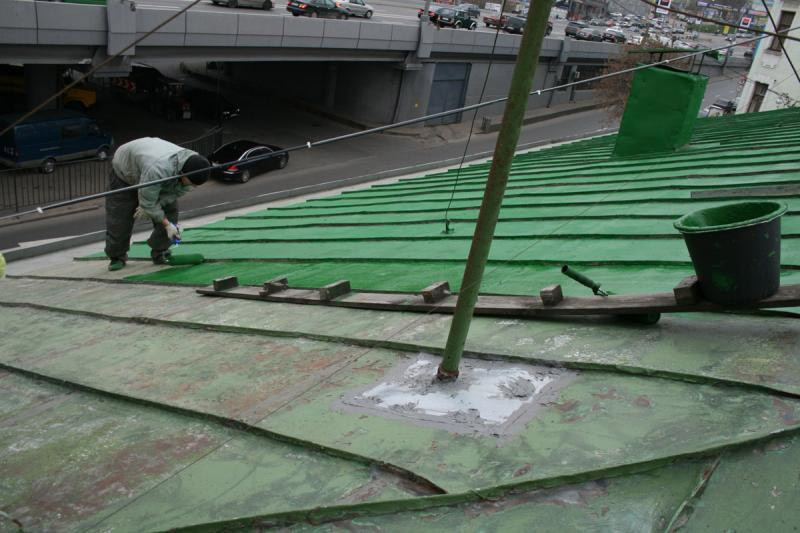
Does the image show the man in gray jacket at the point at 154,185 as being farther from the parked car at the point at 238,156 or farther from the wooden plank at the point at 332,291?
the parked car at the point at 238,156

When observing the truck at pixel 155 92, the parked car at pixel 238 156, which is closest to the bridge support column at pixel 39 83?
the truck at pixel 155 92

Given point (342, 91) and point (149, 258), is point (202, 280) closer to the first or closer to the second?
point (149, 258)

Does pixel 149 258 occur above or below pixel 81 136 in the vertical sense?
above

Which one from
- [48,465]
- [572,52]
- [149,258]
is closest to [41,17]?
[149,258]

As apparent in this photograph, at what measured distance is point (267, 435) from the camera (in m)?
3.16

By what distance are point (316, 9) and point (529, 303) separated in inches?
1171

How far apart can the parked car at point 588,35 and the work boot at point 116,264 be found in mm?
42063

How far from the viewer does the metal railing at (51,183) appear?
838 inches

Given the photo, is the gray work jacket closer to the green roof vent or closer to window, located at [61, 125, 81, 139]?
the green roof vent

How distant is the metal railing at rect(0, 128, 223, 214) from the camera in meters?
21.3

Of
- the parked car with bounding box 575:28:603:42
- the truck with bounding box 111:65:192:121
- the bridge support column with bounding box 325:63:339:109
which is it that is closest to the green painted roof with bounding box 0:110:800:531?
the truck with bounding box 111:65:192:121

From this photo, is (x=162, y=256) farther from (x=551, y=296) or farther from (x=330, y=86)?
(x=330, y=86)

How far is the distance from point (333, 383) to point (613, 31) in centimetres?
4933

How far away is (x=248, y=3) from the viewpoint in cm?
2969
